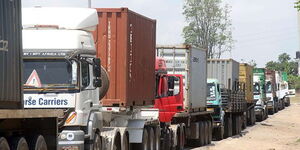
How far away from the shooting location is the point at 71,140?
1316 cm

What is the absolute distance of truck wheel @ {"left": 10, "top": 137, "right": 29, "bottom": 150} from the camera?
912cm

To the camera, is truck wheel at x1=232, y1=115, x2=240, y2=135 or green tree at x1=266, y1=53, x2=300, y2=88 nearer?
truck wheel at x1=232, y1=115, x2=240, y2=135

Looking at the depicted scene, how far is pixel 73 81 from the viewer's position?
13.1m

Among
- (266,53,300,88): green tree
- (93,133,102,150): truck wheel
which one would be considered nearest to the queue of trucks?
(93,133,102,150): truck wheel

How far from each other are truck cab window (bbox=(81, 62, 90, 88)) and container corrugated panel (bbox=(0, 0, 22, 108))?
3.93 m

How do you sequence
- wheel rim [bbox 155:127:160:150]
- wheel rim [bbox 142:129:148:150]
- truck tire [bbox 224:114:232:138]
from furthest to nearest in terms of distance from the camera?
truck tire [bbox 224:114:232:138] → wheel rim [bbox 155:127:160:150] → wheel rim [bbox 142:129:148:150]

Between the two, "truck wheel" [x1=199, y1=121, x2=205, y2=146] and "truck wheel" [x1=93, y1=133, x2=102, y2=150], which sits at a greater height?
"truck wheel" [x1=93, y1=133, x2=102, y2=150]

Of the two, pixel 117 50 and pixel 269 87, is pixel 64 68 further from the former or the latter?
pixel 269 87

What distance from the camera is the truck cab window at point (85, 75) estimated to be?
13344 mm

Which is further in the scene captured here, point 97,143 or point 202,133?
point 202,133

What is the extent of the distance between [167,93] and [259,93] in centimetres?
2577

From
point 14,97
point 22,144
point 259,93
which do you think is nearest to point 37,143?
point 22,144

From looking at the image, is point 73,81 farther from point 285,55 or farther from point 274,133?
point 285,55

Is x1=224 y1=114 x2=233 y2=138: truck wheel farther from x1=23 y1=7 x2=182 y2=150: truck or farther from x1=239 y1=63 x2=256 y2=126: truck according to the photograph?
x1=23 y1=7 x2=182 y2=150: truck
